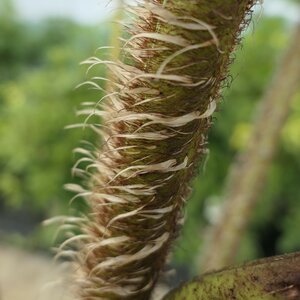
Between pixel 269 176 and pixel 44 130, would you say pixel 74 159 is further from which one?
pixel 269 176

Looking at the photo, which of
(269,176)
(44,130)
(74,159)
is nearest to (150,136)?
(74,159)

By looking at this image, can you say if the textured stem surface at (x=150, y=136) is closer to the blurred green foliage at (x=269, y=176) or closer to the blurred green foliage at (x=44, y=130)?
the blurred green foliage at (x=44, y=130)

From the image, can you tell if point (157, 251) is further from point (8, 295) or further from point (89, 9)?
point (89, 9)

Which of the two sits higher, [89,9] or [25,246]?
[89,9]

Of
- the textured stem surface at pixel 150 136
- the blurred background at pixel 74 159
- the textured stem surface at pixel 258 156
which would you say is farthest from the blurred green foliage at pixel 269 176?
the textured stem surface at pixel 150 136

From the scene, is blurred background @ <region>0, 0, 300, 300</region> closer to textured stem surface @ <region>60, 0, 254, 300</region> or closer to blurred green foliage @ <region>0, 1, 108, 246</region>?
blurred green foliage @ <region>0, 1, 108, 246</region>

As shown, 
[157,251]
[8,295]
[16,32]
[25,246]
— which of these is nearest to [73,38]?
[16,32]
